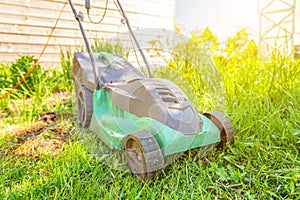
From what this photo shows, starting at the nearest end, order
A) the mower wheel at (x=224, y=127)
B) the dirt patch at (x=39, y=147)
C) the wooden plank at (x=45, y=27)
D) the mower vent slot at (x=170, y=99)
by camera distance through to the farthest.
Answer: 1. the mower vent slot at (x=170, y=99)
2. the mower wheel at (x=224, y=127)
3. the dirt patch at (x=39, y=147)
4. the wooden plank at (x=45, y=27)

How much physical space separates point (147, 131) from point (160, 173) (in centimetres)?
19

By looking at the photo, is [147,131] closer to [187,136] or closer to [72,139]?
[187,136]

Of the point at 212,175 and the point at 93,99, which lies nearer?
the point at 212,175

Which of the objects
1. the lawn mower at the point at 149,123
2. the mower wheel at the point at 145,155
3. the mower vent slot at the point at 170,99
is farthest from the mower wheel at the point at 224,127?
the mower wheel at the point at 145,155

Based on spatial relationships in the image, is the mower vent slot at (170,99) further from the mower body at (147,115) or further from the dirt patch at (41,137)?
the dirt patch at (41,137)

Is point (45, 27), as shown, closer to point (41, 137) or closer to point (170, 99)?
point (41, 137)

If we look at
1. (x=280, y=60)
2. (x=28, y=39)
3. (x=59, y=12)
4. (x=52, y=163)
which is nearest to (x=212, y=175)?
(x=52, y=163)

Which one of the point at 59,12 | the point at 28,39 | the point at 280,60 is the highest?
the point at 59,12

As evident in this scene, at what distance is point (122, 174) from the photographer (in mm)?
A: 1224

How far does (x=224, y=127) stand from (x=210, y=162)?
187 millimetres

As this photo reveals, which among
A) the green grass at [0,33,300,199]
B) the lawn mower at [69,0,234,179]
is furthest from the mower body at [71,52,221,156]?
the green grass at [0,33,300,199]

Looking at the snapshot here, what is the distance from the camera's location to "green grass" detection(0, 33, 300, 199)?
1.08 meters

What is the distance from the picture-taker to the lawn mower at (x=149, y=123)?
1096 millimetres

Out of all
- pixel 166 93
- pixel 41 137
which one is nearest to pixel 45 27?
pixel 41 137
